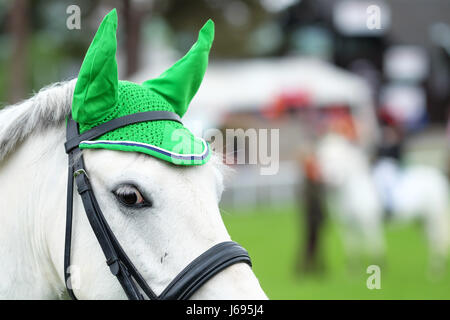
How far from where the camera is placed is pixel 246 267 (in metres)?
2.03

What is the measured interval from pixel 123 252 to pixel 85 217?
8.0 inches

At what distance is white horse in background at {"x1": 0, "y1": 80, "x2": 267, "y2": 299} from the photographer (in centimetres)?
201

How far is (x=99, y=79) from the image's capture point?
2082 millimetres

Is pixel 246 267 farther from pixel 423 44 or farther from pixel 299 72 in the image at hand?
pixel 423 44

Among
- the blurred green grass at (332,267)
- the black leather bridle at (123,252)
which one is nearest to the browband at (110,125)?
the black leather bridle at (123,252)

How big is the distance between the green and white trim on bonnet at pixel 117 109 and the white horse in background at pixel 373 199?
7.65m

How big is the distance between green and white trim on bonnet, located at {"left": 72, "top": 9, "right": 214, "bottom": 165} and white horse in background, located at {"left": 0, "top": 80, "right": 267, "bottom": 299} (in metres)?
0.04

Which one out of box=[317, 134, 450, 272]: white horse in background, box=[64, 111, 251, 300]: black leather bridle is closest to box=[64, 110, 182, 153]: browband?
box=[64, 111, 251, 300]: black leather bridle

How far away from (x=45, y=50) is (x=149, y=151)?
28.0 m

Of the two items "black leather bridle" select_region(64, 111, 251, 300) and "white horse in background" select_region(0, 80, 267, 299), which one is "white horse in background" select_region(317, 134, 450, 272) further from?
"black leather bridle" select_region(64, 111, 251, 300)

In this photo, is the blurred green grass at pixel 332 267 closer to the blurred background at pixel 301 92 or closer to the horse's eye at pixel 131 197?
the blurred background at pixel 301 92

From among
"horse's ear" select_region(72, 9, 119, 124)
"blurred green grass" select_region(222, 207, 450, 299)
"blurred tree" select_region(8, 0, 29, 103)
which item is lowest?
"blurred green grass" select_region(222, 207, 450, 299)

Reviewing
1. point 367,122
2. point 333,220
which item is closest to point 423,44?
point 367,122

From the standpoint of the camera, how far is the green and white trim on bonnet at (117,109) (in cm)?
207
